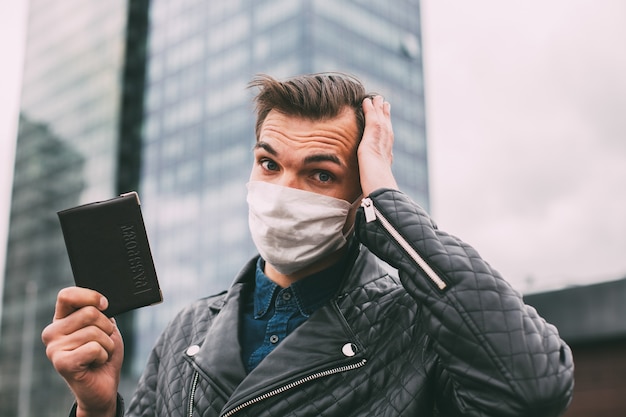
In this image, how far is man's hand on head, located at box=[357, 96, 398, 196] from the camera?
2627mm

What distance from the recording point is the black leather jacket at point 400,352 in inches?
87.0

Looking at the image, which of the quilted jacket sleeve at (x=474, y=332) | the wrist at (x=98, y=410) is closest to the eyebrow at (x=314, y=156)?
the quilted jacket sleeve at (x=474, y=332)

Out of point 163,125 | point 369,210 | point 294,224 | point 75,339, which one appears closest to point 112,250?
point 75,339

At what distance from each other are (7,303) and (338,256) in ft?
258

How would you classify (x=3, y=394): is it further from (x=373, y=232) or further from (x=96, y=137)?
(x=373, y=232)

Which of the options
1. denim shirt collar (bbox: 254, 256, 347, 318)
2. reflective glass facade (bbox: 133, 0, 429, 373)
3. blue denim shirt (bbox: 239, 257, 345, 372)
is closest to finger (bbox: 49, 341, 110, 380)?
blue denim shirt (bbox: 239, 257, 345, 372)

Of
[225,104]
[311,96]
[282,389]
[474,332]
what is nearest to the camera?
[474,332]

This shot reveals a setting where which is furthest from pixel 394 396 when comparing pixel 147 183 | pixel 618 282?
pixel 147 183

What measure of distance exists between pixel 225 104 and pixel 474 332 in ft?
190

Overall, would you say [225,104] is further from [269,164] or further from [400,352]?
[400,352]

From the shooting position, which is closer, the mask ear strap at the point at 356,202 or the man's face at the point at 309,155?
the man's face at the point at 309,155

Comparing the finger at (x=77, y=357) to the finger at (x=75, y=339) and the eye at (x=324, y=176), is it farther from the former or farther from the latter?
the eye at (x=324, y=176)

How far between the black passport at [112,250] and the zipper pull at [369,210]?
2.38 ft

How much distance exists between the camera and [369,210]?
8.38 ft
